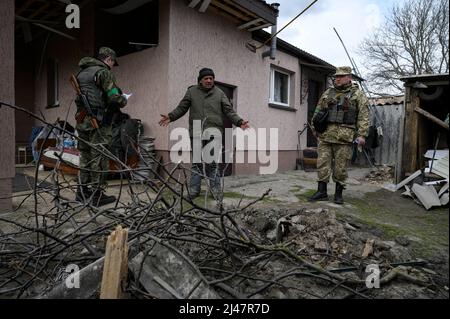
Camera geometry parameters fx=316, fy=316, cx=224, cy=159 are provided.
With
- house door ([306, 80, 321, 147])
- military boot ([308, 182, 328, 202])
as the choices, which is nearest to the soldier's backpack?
military boot ([308, 182, 328, 202])

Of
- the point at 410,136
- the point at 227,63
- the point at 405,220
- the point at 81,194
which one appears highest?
the point at 227,63

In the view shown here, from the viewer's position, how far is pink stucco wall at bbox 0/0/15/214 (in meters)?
3.38

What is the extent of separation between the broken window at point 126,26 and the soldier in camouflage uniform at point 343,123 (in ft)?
11.5

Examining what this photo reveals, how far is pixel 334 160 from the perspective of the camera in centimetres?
419

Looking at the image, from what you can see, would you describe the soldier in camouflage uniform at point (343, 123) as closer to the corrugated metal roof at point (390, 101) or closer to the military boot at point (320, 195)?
the military boot at point (320, 195)

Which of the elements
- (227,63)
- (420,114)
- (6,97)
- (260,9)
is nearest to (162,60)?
(227,63)

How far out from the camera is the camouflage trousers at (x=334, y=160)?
4082 mm

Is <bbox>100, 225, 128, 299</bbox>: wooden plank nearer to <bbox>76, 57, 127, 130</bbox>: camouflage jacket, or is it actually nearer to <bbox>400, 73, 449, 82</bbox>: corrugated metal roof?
<bbox>76, 57, 127, 130</bbox>: camouflage jacket

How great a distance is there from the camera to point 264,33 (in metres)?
7.27

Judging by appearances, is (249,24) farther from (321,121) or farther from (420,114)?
(420,114)

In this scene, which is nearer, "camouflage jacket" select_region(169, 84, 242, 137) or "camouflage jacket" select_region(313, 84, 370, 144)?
"camouflage jacket" select_region(313, 84, 370, 144)

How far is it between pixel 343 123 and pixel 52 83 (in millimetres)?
7865
